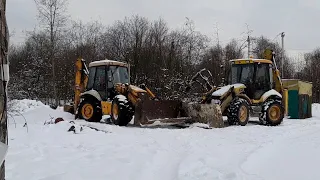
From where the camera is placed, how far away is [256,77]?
13508 millimetres

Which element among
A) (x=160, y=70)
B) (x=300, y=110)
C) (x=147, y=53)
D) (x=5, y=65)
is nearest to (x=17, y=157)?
(x=5, y=65)

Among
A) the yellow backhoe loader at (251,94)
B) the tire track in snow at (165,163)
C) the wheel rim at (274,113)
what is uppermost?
the yellow backhoe loader at (251,94)

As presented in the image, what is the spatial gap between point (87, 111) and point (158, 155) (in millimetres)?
7838

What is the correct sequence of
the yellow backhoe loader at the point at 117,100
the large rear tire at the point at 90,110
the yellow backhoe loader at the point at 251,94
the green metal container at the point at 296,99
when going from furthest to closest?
the green metal container at the point at 296,99
the large rear tire at the point at 90,110
the yellow backhoe loader at the point at 251,94
the yellow backhoe loader at the point at 117,100

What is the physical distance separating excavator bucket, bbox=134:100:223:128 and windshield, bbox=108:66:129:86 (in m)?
2.61

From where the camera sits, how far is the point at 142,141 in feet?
26.8

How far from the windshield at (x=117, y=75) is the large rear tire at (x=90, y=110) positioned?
1019 millimetres

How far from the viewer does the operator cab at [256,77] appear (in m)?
13.5

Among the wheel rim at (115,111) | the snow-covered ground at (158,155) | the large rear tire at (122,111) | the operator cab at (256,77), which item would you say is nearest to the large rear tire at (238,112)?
the operator cab at (256,77)

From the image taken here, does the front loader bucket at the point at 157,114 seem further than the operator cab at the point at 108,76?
No

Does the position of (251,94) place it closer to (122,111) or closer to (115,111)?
(122,111)

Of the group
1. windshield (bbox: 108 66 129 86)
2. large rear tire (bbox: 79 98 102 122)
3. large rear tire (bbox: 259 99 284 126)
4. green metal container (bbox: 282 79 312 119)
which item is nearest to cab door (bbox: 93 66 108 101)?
windshield (bbox: 108 66 129 86)

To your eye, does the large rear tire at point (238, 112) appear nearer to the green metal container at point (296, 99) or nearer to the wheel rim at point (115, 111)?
the wheel rim at point (115, 111)

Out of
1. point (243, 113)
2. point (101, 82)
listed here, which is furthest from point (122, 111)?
point (243, 113)
